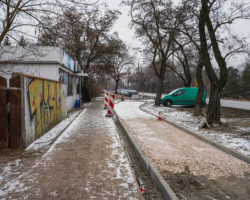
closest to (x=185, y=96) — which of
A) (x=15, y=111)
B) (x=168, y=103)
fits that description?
(x=168, y=103)

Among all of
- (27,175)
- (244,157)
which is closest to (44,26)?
(27,175)

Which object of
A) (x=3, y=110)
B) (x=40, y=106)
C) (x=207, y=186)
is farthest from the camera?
(x=40, y=106)

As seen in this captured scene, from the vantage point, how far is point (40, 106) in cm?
715

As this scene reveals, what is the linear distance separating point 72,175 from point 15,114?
2.51 meters

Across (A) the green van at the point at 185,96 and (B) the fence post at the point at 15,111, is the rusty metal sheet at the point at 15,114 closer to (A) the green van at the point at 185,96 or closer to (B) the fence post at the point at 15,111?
(B) the fence post at the point at 15,111

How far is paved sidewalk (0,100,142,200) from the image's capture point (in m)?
3.40

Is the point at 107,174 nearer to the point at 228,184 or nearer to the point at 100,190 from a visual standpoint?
the point at 100,190

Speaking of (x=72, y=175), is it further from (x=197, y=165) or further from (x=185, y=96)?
(x=185, y=96)

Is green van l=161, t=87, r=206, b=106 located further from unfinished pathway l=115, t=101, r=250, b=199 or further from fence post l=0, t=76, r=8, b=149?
fence post l=0, t=76, r=8, b=149

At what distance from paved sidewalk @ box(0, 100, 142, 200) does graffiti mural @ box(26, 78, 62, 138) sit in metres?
1.18

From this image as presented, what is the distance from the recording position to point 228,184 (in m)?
3.78

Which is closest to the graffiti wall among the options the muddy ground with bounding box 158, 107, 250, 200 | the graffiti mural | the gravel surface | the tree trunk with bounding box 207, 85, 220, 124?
the graffiti mural

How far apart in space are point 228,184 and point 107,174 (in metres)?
2.19

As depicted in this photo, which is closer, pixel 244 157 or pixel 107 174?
pixel 107 174
